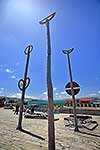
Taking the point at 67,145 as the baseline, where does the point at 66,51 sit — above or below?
above

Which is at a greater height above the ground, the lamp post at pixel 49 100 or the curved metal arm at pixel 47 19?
the curved metal arm at pixel 47 19

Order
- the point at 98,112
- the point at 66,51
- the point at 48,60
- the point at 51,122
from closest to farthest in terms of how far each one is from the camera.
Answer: the point at 51,122
the point at 48,60
the point at 66,51
the point at 98,112

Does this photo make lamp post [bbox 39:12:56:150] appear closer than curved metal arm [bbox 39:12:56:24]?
Yes

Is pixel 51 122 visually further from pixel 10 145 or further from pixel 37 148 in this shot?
pixel 10 145

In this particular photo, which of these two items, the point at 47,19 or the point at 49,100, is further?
the point at 47,19

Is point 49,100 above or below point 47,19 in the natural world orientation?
below

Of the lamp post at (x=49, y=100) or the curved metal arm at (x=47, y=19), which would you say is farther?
the curved metal arm at (x=47, y=19)

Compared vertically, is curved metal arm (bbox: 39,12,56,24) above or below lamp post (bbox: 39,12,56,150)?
above

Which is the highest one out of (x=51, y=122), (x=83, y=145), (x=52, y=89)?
(x=52, y=89)

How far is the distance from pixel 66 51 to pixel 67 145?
7213 millimetres

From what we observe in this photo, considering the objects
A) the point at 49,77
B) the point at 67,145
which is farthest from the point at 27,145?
the point at 49,77

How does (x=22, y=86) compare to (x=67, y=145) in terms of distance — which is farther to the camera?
(x=22, y=86)

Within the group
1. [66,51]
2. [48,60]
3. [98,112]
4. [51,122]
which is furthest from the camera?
[98,112]

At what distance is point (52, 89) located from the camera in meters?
7.68
